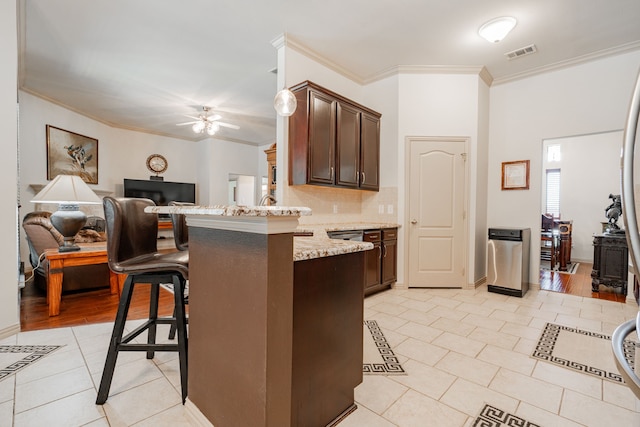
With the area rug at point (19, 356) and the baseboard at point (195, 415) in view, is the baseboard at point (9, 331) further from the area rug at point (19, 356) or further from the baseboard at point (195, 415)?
the baseboard at point (195, 415)

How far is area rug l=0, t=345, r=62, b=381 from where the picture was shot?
1.95 meters

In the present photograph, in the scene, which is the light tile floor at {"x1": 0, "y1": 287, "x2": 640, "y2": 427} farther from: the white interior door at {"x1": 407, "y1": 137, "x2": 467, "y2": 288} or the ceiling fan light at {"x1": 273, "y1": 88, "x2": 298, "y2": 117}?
the ceiling fan light at {"x1": 273, "y1": 88, "x2": 298, "y2": 117}

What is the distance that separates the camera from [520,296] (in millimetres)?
3695

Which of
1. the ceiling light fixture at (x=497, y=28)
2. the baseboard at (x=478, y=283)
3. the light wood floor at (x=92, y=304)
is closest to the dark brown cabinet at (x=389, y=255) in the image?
the baseboard at (x=478, y=283)

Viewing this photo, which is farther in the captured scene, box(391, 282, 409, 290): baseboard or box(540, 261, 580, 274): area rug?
box(540, 261, 580, 274): area rug

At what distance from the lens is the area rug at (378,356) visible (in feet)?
6.61

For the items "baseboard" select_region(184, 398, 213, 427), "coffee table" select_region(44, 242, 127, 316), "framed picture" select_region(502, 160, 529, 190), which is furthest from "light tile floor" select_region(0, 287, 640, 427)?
"framed picture" select_region(502, 160, 529, 190)

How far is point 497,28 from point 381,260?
2852 mm

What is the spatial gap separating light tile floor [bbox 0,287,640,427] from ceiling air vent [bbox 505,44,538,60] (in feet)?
10.3

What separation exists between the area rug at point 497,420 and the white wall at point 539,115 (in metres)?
3.22

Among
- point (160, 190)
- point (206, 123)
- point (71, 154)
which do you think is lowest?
point (160, 190)

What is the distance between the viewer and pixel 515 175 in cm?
419

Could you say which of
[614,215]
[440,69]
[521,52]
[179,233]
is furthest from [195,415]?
[614,215]

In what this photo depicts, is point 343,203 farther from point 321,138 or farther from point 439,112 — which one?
point 439,112
